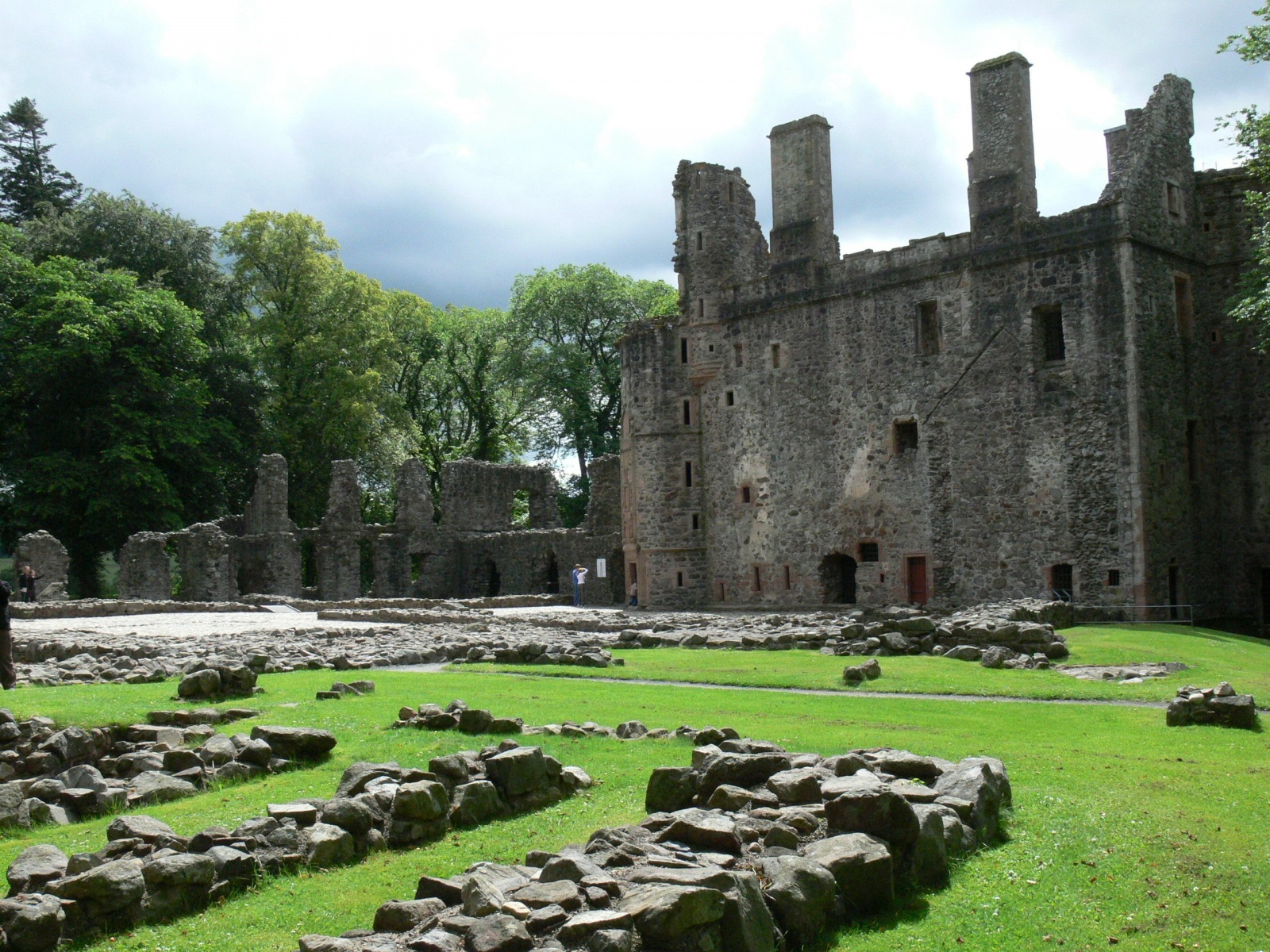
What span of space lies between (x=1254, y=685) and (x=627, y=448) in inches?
1107

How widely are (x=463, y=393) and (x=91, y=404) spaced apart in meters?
24.5

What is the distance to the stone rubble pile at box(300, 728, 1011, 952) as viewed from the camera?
20.1ft

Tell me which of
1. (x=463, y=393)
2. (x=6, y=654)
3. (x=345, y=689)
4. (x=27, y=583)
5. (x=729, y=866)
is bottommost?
(x=729, y=866)

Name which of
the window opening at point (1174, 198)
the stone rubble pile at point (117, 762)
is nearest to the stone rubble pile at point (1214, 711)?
the stone rubble pile at point (117, 762)

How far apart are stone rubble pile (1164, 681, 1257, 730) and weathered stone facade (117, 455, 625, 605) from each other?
3415 centimetres

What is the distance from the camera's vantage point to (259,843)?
793 centimetres

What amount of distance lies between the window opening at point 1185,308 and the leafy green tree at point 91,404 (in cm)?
3698

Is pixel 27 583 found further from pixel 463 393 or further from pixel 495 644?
pixel 463 393

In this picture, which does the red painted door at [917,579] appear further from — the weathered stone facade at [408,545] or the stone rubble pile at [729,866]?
the stone rubble pile at [729,866]

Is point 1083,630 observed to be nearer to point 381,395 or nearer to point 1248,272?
point 1248,272

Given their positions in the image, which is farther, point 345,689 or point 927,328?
point 927,328

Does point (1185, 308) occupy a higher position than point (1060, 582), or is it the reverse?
point (1185, 308)

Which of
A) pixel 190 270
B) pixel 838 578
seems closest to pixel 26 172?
pixel 190 270

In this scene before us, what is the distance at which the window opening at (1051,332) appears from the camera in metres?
32.8
